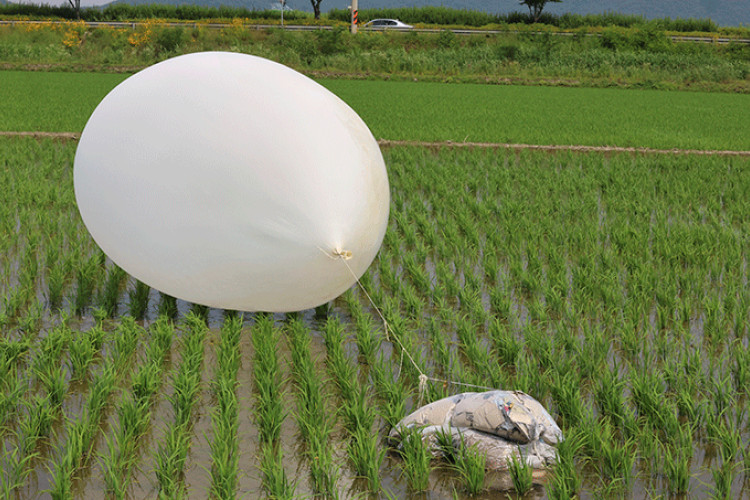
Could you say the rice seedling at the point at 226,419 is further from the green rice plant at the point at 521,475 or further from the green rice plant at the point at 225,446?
the green rice plant at the point at 521,475

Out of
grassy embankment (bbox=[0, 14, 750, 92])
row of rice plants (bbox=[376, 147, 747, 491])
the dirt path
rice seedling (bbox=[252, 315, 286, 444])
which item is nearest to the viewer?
rice seedling (bbox=[252, 315, 286, 444])

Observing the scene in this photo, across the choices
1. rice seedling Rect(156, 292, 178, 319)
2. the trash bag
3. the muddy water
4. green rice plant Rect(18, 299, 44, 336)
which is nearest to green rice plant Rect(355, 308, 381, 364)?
the muddy water

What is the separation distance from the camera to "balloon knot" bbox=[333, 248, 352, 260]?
4.27 metres

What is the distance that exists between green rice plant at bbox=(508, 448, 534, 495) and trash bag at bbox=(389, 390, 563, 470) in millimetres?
62

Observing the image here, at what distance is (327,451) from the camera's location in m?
3.29

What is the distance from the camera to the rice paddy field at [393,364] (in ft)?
10.4

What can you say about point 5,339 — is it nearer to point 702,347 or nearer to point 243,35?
point 702,347

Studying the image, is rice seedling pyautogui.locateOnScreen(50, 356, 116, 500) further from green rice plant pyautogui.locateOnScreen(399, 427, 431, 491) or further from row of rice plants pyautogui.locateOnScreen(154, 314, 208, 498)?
green rice plant pyautogui.locateOnScreen(399, 427, 431, 491)

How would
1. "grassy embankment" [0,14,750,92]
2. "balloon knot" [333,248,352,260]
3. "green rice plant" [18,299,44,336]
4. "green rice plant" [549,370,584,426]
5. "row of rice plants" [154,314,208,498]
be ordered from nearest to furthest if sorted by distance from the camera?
"row of rice plants" [154,314,208,498] → "green rice plant" [549,370,584,426] → "balloon knot" [333,248,352,260] → "green rice plant" [18,299,44,336] → "grassy embankment" [0,14,750,92]

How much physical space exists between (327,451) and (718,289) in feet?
11.3

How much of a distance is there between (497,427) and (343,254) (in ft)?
4.38

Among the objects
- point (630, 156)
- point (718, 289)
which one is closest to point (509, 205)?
point (718, 289)

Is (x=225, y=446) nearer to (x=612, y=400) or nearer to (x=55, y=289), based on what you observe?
(x=612, y=400)

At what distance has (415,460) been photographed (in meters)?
3.17
